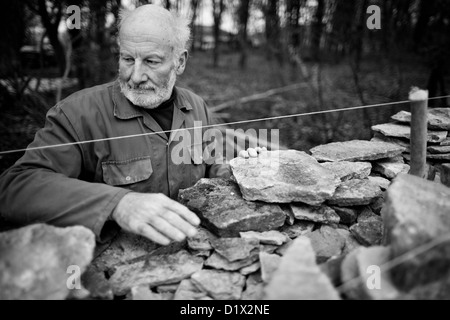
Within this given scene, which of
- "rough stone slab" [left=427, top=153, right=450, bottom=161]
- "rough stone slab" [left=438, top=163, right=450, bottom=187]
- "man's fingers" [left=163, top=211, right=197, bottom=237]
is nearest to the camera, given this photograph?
"man's fingers" [left=163, top=211, right=197, bottom=237]

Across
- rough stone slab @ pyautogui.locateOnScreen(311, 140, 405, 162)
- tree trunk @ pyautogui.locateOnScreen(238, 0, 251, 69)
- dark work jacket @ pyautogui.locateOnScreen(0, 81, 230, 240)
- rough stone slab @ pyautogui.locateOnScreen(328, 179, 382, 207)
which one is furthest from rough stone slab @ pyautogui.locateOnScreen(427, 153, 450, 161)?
tree trunk @ pyautogui.locateOnScreen(238, 0, 251, 69)

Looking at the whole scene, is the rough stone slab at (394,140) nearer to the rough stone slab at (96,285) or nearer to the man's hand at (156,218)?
the man's hand at (156,218)

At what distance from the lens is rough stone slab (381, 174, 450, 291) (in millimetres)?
1376

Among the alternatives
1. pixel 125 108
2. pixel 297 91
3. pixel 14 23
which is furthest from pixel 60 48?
pixel 297 91

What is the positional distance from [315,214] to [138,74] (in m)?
1.84

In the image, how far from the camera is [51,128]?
96.3 inches

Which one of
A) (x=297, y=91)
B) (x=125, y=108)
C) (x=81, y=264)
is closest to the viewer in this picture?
(x=81, y=264)

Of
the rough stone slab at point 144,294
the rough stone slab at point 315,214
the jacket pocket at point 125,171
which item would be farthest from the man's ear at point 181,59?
the rough stone slab at point 144,294

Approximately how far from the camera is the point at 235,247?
1.96m

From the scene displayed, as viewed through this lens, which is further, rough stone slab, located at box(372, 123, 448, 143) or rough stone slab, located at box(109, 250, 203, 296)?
rough stone slab, located at box(372, 123, 448, 143)

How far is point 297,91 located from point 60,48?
9.70 meters

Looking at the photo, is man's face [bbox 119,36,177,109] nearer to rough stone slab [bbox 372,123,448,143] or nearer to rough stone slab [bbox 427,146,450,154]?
rough stone slab [bbox 372,123,448,143]
